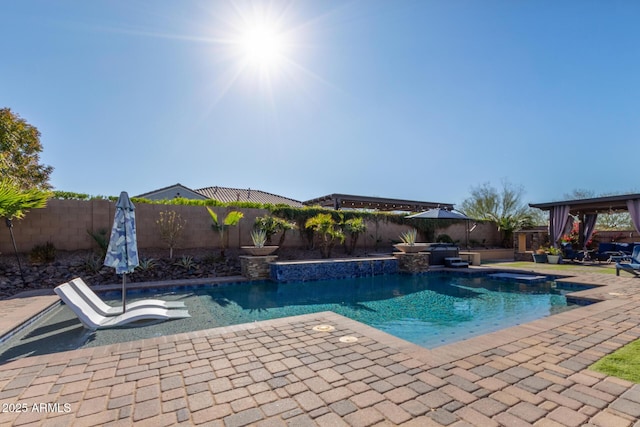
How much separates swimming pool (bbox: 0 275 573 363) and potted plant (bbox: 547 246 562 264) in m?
5.21

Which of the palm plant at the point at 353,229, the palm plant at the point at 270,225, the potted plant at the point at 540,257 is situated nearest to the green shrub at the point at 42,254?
the palm plant at the point at 270,225

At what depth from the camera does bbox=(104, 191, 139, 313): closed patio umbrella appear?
578 cm

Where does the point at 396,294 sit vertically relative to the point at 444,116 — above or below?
below

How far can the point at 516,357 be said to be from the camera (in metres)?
3.44

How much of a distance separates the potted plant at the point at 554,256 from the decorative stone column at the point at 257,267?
1316 centimetres

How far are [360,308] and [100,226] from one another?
400 inches

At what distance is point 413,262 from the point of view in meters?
12.3

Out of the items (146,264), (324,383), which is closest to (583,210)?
(324,383)

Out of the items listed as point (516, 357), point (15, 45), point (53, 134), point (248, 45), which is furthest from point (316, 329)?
point (53, 134)

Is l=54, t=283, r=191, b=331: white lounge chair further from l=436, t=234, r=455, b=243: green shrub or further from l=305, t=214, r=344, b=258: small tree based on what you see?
l=436, t=234, r=455, b=243: green shrub

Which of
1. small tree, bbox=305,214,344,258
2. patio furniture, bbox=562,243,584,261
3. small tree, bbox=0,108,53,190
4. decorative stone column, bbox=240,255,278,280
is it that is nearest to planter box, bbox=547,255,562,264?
patio furniture, bbox=562,243,584,261

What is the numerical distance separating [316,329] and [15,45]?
1101cm

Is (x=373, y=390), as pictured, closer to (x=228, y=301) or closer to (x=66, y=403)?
(x=66, y=403)

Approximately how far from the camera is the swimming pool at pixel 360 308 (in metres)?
4.95
